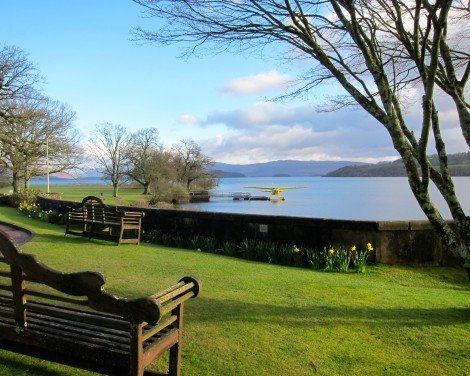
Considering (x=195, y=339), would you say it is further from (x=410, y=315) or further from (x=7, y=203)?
(x=7, y=203)

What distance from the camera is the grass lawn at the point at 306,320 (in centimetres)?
358

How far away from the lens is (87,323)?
3.24m

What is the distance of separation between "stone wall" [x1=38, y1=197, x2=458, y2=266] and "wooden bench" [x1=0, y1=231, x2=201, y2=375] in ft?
21.6

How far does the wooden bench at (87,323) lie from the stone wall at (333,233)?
21.6ft

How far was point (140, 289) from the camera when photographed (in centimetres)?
592

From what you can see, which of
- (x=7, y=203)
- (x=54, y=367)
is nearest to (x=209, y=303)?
(x=54, y=367)

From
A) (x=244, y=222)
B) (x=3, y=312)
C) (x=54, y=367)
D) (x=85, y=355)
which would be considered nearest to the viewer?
(x=85, y=355)

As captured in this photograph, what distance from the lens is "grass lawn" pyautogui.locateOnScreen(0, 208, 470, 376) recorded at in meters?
3.58

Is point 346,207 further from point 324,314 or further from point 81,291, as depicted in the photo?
point 81,291

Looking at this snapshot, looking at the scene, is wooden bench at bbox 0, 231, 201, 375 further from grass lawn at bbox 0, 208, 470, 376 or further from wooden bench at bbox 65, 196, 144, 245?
wooden bench at bbox 65, 196, 144, 245

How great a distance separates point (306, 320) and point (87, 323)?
8.03 ft

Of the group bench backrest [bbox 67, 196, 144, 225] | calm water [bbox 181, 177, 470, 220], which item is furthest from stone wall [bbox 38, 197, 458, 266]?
calm water [bbox 181, 177, 470, 220]

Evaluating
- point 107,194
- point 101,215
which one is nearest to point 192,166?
point 107,194

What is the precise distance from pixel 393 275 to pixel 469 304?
2.67 m
